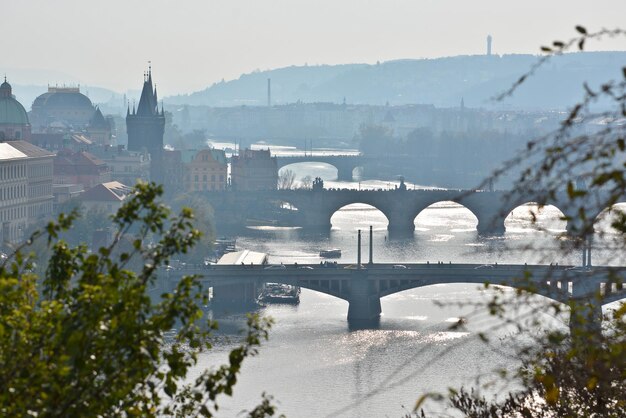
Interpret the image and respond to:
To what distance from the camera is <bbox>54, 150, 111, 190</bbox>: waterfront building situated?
58531 millimetres

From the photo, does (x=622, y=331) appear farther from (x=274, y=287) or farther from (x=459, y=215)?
(x=459, y=215)

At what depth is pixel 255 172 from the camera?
68188mm

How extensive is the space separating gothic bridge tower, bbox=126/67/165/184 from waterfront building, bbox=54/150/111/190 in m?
2.01

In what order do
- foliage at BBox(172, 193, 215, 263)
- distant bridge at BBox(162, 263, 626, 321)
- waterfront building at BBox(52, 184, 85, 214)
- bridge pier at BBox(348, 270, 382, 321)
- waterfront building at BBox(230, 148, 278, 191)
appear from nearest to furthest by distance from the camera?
bridge pier at BBox(348, 270, 382, 321) < distant bridge at BBox(162, 263, 626, 321) < foliage at BBox(172, 193, 215, 263) < waterfront building at BBox(52, 184, 85, 214) < waterfront building at BBox(230, 148, 278, 191)

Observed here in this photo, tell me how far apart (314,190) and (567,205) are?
5201 centimetres

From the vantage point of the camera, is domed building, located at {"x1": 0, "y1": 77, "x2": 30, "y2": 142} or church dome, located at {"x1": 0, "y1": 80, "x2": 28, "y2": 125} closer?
domed building, located at {"x1": 0, "y1": 77, "x2": 30, "y2": 142}

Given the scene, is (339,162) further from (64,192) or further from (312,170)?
(64,192)

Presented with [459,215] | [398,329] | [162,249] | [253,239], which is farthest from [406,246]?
[162,249]

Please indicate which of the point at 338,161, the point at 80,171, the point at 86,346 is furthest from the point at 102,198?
the point at 86,346

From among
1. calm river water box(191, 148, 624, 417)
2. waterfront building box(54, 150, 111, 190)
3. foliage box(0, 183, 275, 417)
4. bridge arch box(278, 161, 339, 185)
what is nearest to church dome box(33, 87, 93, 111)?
bridge arch box(278, 161, 339, 185)

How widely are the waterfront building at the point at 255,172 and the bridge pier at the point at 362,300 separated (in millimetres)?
34392

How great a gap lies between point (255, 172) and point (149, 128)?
22.0 feet

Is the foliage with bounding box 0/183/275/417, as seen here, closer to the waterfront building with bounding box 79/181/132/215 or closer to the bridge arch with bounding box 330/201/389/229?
the waterfront building with bounding box 79/181/132/215

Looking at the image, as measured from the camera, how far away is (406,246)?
152 ft
